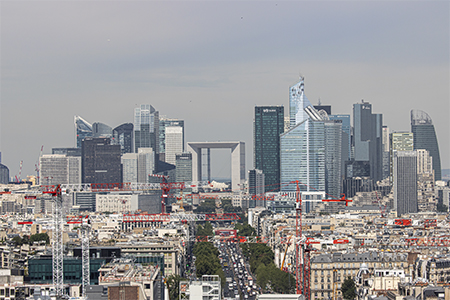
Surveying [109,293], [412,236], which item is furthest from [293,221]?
[109,293]

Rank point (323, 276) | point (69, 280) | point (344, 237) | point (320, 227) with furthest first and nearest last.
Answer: point (320, 227)
point (344, 237)
point (323, 276)
point (69, 280)

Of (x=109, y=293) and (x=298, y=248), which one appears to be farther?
(x=298, y=248)

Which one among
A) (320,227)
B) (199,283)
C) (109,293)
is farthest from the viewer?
(320,227)

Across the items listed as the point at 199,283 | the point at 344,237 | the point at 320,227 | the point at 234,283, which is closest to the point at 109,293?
the point at 199,283

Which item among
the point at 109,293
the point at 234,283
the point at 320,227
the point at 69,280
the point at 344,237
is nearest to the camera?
the point at 109,293

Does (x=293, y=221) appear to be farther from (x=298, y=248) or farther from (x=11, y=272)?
(x=11, y=272)

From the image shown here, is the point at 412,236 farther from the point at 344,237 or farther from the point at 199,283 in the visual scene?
the point at 199,283
